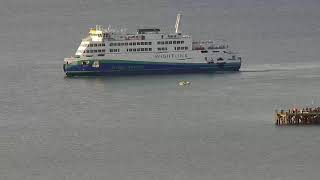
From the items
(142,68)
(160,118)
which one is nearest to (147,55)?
(142,68)

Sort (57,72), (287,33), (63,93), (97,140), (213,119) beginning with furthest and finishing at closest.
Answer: (287,33) → (57,72) → (63,93) → (213,119) → (97,140)

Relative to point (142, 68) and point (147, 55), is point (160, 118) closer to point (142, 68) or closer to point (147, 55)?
point (142, 68)

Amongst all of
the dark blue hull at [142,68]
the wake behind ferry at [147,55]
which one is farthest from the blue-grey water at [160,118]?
the wake behind ferry at [147,55]

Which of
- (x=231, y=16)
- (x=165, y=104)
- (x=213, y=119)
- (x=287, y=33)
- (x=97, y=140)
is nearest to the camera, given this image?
(x=97, y=140)

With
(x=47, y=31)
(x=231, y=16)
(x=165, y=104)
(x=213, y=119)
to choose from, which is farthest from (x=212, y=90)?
(x=231, y=16)

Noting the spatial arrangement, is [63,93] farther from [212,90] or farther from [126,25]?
[126,25]

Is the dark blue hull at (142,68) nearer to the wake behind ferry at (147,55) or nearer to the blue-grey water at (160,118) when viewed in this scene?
the wake behind ferry at (147,55)

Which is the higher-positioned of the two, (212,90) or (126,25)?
(126,25)

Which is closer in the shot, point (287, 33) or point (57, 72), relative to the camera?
point (57, 72)
